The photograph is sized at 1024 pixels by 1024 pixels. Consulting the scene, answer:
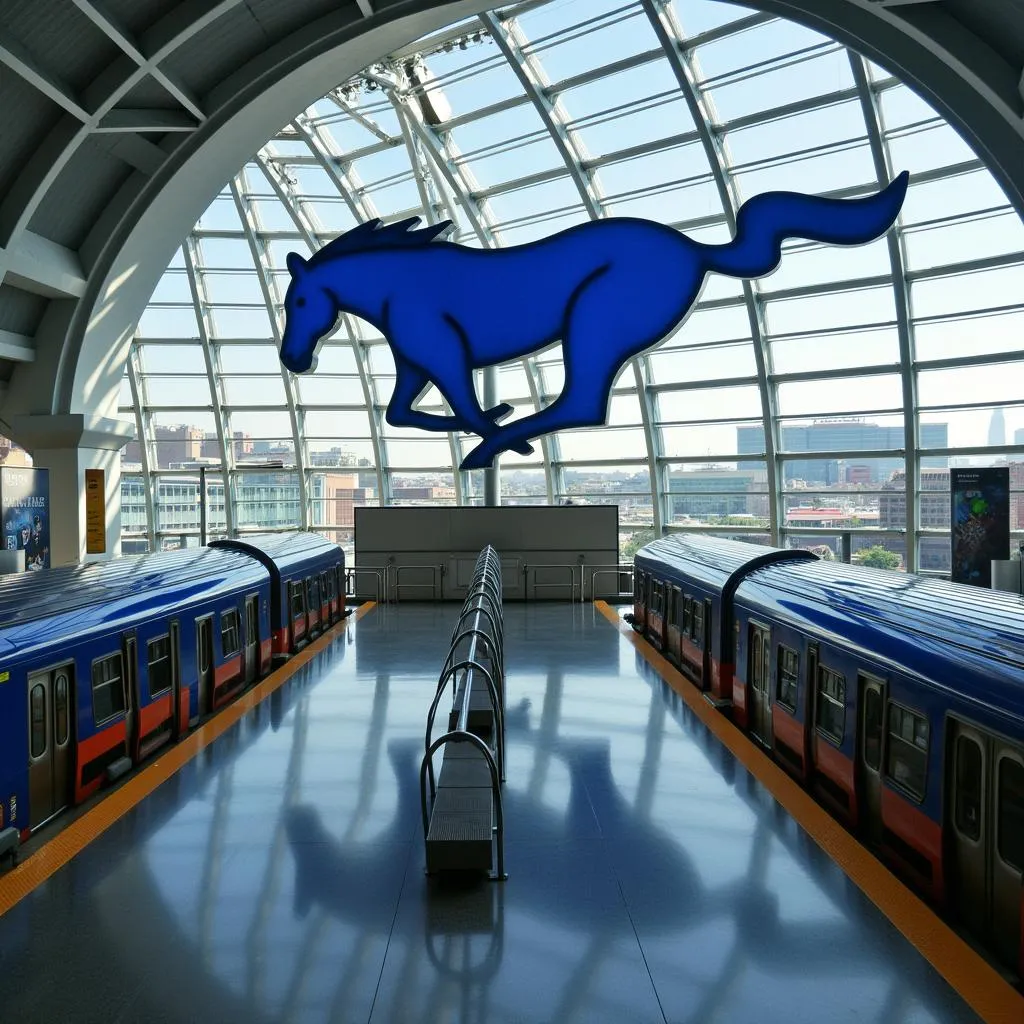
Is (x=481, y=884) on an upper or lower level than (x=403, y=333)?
A: lower

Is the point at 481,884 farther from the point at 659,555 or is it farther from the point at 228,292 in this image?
the point at 228,292

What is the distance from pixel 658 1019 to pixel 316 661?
10157 mm

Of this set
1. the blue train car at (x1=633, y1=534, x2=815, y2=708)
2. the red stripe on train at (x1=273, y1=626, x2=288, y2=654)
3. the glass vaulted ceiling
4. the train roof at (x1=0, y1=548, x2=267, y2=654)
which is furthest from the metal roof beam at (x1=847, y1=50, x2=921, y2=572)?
the train roof at (x1=0, y1=548, x2=267, y2=654)

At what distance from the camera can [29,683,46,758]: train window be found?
6586mm

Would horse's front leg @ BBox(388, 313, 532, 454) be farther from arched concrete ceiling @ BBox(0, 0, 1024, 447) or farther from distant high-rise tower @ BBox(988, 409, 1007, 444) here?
distant high-rise tower @ BBox(988, 409, 1007, 444)

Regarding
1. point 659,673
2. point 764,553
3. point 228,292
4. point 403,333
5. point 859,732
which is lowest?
point 659,673

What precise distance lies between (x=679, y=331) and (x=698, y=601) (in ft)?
15.8

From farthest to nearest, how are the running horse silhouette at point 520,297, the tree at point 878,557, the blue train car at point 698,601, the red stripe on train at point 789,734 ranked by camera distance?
the tree at point 878,557
the blue train car at point 698,601
the running horse silhouette at point 520,297
the red stripe on train at point 789,734

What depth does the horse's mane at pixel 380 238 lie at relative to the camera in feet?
36.9

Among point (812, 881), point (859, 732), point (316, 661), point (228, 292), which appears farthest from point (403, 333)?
point (228, 292)

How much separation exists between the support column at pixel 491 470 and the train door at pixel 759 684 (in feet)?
35.8

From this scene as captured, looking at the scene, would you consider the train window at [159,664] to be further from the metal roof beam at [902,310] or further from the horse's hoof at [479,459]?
the metal roof beam at [902,310]

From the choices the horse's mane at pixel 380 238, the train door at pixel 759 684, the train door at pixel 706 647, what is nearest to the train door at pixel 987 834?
the train door at pixel 759 684

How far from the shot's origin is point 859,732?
6594 mm
